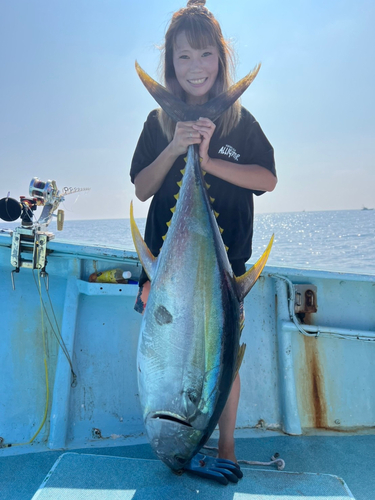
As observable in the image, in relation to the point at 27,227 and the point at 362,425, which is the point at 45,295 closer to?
the point at 27,227

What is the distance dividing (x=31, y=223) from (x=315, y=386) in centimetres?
200

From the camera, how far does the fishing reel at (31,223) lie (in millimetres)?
2256

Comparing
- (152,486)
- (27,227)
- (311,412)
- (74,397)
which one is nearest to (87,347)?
(74,397)

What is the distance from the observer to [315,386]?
238cm

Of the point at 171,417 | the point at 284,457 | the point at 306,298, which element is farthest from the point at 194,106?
the point at 284,457

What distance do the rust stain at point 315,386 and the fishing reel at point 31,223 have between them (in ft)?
5.59

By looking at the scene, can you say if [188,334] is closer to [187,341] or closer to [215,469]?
[187,341]

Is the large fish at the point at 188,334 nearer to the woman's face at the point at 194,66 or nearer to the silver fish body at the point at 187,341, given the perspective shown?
the silver fish body at the point at 187,341

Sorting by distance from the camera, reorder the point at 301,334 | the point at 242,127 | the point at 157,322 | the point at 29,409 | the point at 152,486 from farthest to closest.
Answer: the point at 301,334 < the point at 29,409 < the point at 242,127 < the point at 152,486 < the point at 157,322

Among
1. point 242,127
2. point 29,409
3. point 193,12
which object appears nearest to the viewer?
point 193,12

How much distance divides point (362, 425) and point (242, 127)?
192 cm

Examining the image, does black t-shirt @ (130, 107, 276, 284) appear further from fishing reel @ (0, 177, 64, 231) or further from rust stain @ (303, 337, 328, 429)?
rust stain @ (303, 337, 328, 429)

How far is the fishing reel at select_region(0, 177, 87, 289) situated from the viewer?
2256mm

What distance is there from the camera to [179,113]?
5.01ft
